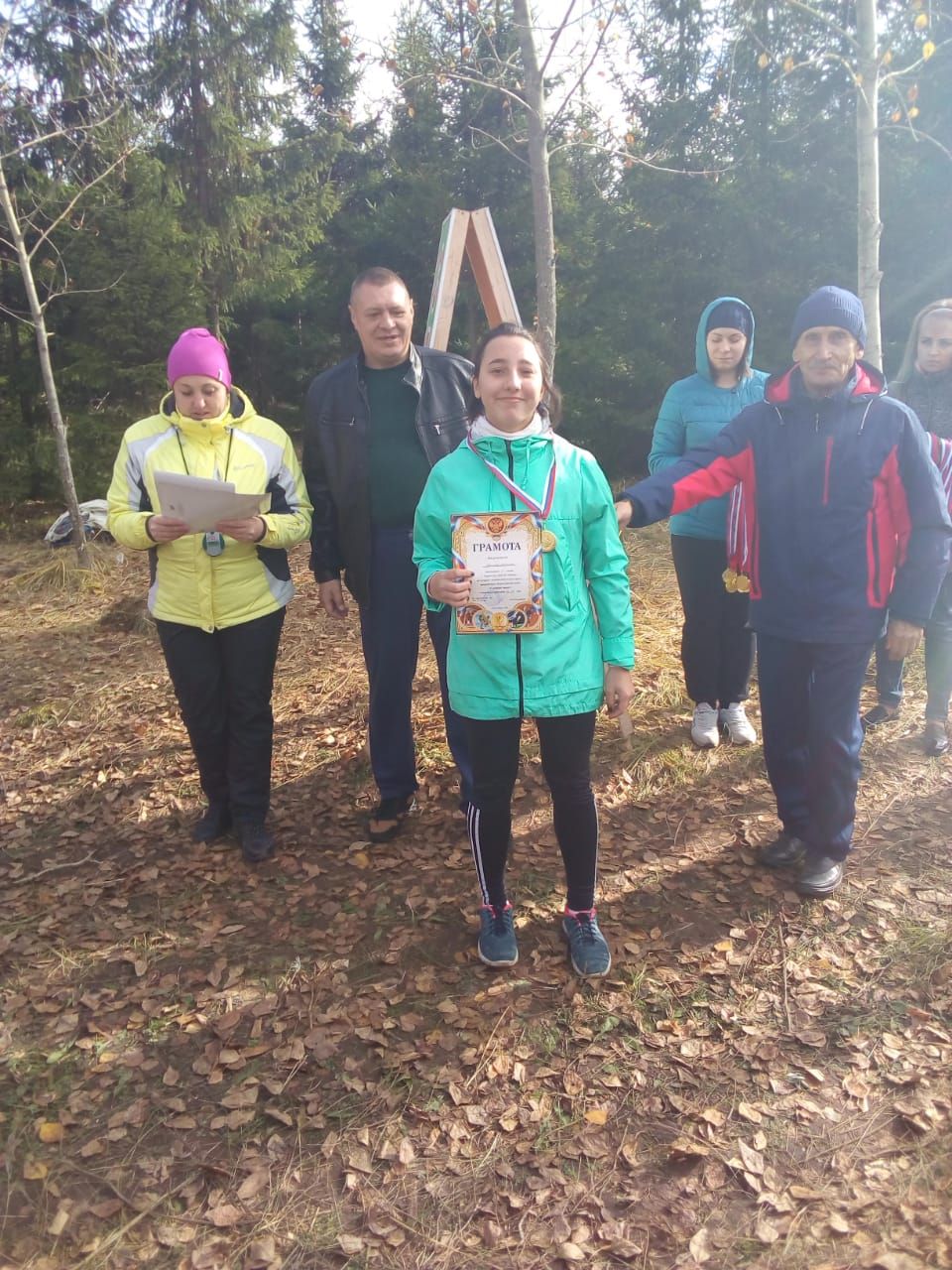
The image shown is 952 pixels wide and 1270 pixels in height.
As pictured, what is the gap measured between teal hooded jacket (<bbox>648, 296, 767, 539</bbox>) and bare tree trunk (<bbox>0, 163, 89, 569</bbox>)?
656 cm

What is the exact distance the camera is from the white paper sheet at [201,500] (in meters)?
2.92

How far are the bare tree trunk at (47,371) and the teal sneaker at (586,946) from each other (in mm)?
7484

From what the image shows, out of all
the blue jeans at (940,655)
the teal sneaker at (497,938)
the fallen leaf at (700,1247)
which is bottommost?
the fallen leaf at (700,1247)

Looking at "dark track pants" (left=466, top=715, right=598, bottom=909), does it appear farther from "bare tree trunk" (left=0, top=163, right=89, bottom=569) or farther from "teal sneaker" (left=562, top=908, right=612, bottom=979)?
"bare tree trunk" (left=0, top=163, right=89, bottom=569)

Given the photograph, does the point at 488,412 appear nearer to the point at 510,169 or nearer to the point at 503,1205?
the point at 503,1205

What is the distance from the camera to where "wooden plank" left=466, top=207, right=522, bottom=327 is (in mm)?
4383

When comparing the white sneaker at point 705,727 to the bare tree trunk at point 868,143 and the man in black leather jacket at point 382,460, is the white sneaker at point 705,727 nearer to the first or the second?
the man in black leather jacket at point 382,460

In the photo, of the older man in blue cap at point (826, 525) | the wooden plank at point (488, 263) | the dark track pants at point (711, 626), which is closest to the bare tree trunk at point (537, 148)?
the wooden plank at point (488, 263)

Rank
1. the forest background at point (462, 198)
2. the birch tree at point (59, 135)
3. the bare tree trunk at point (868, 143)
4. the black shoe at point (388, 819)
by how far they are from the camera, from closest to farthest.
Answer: the black shoe at point (388, 819)
the bare tree trunk at point (868, 143)
the birch tree at point (59, 135)
the forest background at point (462, 198)

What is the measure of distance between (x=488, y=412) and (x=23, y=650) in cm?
535

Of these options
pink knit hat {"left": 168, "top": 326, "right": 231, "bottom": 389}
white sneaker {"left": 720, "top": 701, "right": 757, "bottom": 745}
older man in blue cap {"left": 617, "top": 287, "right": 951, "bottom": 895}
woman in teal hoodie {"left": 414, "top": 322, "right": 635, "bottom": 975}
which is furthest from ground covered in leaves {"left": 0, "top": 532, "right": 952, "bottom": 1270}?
pink knit hat {"left": 168, "top": 326, "right": 231, "bottom": 389}

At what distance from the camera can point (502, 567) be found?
95.8 inches

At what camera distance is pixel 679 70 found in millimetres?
11156

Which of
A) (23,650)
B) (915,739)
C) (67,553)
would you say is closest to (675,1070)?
(915,739)
